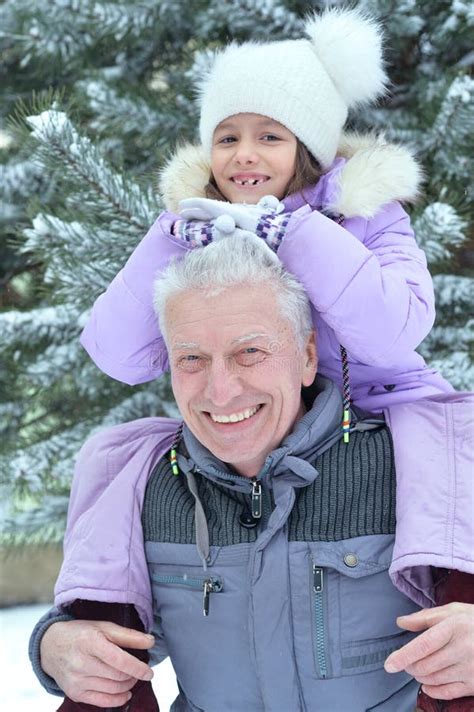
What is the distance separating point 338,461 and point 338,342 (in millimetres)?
261

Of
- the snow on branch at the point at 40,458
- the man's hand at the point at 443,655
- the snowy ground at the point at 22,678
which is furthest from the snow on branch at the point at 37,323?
the man's hand at the point at 443,655

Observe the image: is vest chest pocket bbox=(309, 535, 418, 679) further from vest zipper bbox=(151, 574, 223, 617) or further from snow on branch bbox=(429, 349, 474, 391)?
snow on branch bbox=(429, 349, 474, 391)

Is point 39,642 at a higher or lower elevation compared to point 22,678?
higher

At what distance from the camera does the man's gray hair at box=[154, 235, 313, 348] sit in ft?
5.57

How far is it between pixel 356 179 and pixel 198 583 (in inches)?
37.3

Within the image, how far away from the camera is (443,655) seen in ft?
4.98

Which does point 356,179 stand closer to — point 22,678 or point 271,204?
point 271,204

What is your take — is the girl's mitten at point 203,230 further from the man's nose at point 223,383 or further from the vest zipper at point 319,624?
the vest zipper at point 319,624

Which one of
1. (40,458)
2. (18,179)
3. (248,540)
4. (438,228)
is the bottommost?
(248,540)

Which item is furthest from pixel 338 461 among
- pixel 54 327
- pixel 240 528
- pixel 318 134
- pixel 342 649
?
pixel 54 327

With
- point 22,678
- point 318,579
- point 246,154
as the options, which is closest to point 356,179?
point 246,154

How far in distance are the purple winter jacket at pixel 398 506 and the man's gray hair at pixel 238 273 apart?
1.15 ft

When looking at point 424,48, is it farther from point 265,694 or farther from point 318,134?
point 265,694

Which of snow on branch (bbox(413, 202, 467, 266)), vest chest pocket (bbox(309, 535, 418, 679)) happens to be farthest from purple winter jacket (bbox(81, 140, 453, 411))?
snow on branch (bbox(413, 202, 467, 266))
